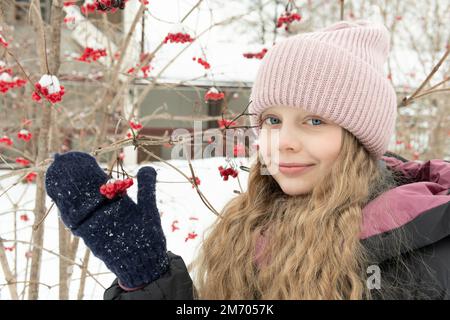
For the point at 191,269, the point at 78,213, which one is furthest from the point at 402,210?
the point at 78,213

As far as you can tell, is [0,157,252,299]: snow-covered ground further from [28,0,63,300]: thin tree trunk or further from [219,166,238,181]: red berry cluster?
[219,166,238,181]: red berry cluster

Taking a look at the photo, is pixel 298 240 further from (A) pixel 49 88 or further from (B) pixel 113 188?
(A) pixel 49 88

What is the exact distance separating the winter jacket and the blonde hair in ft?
0.13

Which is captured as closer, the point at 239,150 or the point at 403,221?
the point at 403,221

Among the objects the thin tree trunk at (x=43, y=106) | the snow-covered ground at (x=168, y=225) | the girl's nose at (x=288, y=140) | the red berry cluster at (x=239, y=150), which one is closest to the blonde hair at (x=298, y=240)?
the girl's nose at (x=288, y=140)

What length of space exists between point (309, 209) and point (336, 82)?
351 mm

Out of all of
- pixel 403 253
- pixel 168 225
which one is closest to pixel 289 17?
pixel 403 253

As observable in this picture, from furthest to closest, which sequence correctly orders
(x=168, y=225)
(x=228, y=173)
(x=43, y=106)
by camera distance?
1. (x=168, y=225)
2. (x=43, y=106)
3. (x=228, y=173)

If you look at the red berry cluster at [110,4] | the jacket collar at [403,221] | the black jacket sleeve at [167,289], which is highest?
the red berry cluster at [110,4]

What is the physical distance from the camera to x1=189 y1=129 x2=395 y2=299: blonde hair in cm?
100

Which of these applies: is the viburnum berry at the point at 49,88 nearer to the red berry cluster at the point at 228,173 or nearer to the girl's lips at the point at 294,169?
the red berry cluster at the point at 228,173

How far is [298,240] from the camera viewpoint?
42.1 inches

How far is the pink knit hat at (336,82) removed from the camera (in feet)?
3.65

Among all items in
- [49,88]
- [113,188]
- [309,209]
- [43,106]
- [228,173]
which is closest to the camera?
[113,188]
